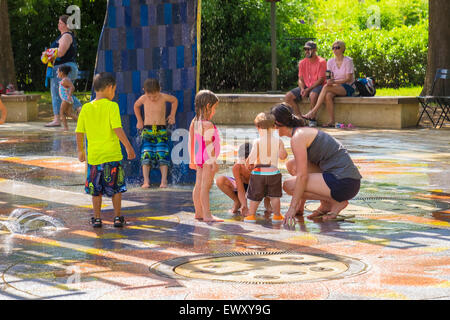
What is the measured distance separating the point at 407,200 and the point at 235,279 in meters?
3.52

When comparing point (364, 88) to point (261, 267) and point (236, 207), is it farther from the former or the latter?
point (261, 267)

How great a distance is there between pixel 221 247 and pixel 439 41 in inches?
512

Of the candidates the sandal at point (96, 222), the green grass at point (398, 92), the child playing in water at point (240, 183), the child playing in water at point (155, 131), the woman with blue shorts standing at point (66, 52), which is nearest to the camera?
the sandal at point (96, 222)

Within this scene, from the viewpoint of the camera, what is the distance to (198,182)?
8141 mm

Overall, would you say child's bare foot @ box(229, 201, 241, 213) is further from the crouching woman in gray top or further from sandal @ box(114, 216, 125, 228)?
sandal @ box(114, 216, 125, 228)

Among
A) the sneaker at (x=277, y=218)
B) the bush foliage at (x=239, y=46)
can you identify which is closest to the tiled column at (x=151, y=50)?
the sneaker at (x=277, y=218)

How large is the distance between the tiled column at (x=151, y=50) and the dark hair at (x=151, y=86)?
0.37 metres

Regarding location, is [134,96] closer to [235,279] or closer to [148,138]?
[148,138]

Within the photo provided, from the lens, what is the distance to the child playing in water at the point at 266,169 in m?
7.93

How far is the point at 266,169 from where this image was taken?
7.95m

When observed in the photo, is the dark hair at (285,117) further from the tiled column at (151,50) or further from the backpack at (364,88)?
the backpack at (364,88)

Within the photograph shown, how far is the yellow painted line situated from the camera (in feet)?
29.4

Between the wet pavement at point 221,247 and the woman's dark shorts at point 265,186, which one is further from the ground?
the woman's dark shorts at point 265,186

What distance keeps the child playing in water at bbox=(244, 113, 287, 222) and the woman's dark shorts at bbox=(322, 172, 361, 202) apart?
18.2 inches
